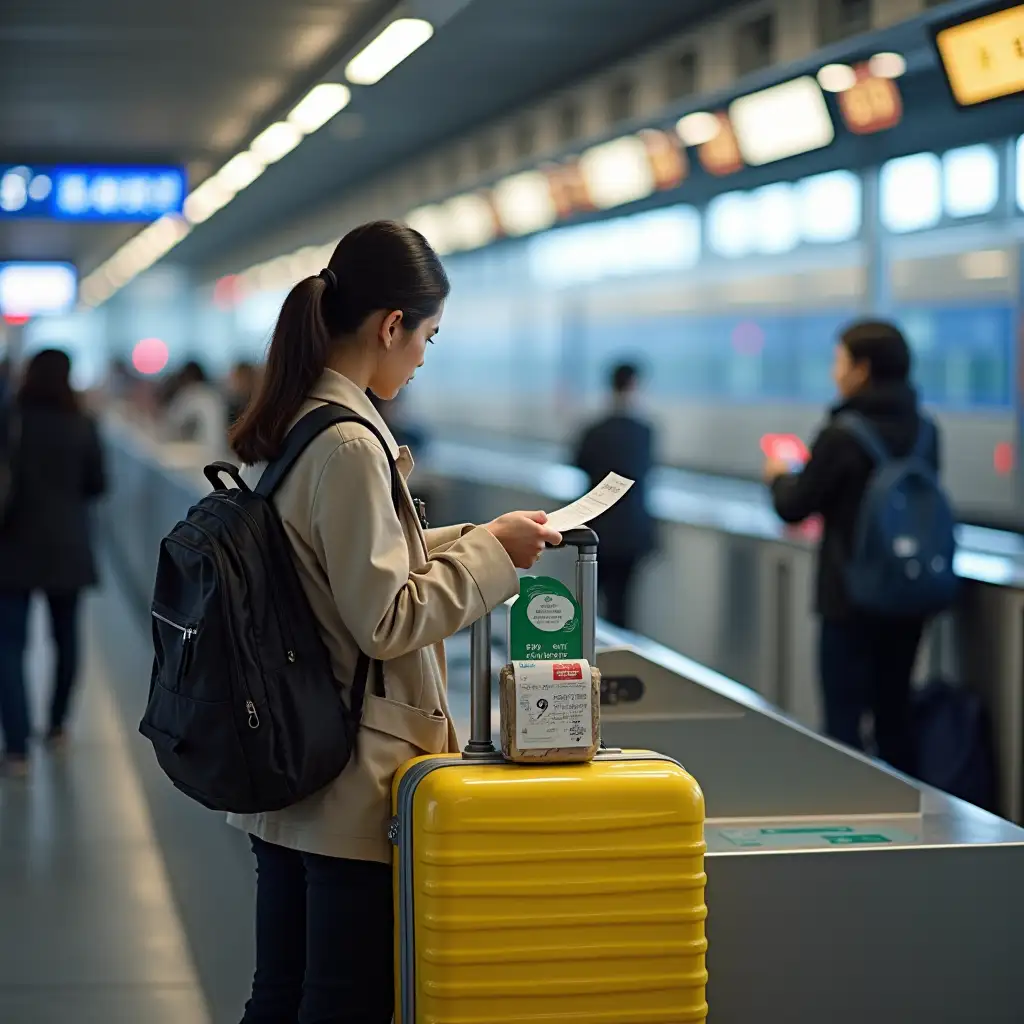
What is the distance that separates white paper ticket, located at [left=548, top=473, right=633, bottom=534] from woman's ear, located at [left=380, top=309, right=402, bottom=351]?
0.37 m

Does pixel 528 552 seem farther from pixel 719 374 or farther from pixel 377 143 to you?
pixel 377 143

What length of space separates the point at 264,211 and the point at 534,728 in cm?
1537

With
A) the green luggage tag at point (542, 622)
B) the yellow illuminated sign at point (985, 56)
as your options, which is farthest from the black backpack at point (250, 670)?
the yellow illuminated sign at point (985, 56)

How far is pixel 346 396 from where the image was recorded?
254cm

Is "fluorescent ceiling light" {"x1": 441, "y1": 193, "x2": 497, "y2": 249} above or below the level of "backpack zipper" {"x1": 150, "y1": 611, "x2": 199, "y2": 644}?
above

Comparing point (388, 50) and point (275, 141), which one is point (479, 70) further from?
point (388, 50)

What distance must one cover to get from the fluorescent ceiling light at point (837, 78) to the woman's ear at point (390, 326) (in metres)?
4.20

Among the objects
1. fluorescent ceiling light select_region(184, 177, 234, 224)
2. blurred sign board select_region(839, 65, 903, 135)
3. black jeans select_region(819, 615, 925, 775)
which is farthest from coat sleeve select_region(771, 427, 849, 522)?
fluorescent ceiling light select_region(184, 177, 234, 224)

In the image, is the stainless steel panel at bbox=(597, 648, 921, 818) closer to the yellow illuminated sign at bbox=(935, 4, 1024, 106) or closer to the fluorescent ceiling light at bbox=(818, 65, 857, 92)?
the yellow illuminated sign at bbox=(935, 4, 1024, 106)

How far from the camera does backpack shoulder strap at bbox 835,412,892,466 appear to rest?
17.5 ft

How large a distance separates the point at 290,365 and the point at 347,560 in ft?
1.10

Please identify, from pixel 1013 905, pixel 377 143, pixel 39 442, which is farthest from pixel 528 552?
pixel 377 143

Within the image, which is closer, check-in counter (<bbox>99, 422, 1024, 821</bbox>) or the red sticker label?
the red sticker label

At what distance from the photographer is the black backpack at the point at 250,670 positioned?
2.40 metres
